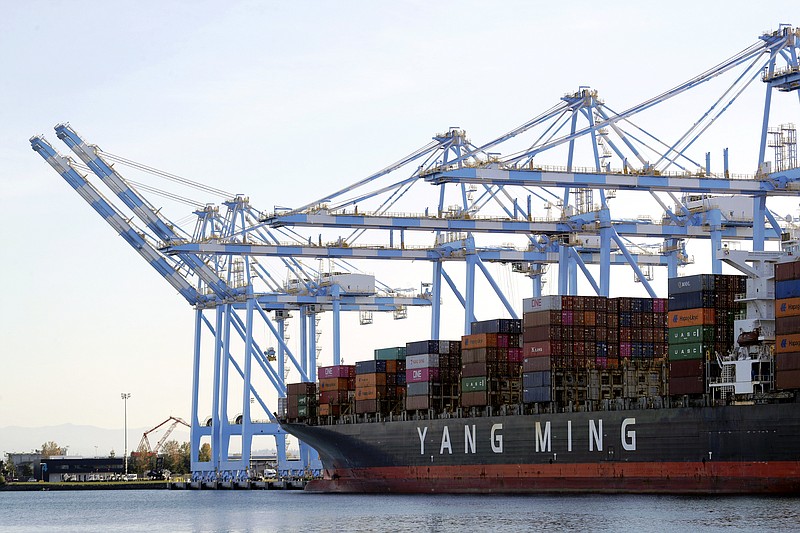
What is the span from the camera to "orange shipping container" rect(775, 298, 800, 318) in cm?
5031

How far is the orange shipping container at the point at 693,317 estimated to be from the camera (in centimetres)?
5466

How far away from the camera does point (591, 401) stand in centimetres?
6219

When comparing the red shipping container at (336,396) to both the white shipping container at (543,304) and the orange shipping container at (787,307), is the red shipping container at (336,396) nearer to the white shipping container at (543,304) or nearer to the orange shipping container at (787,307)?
the white shipping container at (543,304)

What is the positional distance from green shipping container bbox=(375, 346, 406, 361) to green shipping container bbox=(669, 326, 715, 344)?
22.8 metres

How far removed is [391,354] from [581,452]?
17456 millimetres

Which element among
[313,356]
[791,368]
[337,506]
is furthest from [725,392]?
[313,356]

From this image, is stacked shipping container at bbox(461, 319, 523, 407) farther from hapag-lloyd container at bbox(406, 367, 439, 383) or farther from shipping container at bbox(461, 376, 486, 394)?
hapag-lloyd container at bbox(406, 367, 439, 383)

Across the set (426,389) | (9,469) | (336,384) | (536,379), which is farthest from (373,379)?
(9,469)

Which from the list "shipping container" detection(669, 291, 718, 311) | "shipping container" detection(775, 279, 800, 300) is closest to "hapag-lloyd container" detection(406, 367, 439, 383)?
"shipping container" detection(669, 291, 718, 311)

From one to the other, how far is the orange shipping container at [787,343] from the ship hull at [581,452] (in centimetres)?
202

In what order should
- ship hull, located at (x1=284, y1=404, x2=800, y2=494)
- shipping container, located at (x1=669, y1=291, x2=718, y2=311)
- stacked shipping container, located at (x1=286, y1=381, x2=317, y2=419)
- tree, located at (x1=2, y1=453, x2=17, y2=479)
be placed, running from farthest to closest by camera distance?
tree, located at (x1=2, y1=453, x2=17, y2=479), stacked shipping container, located at (x1=286, y1=381, x2=317, y2=419), shipping container, located at (x1=669, y1=291, x2=718, y2=311), ship hull, located at (x1=284, y1=404, x2=800, y2=494)

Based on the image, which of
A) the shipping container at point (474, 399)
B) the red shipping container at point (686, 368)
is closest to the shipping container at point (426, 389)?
the shipping container at point (474, 399)

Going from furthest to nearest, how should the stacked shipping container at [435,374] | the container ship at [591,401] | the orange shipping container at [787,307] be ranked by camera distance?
1. the stacked shipping container at [435,374]
2. the container ship at [591,401]
3. the orange shipping container at [787,307]

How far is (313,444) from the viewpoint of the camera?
278ft
